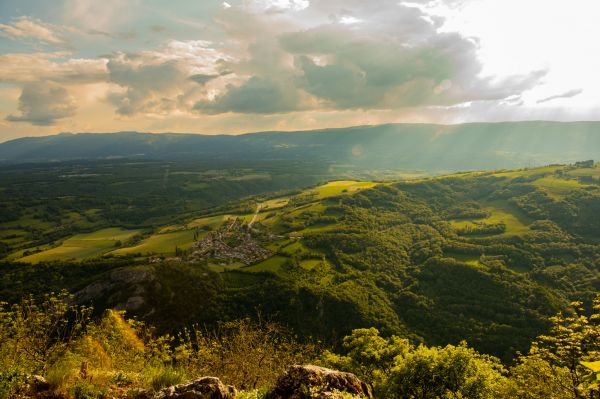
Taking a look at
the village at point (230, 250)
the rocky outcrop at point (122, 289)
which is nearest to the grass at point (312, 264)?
the village at point (230, 250)

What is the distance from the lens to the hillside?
114 m

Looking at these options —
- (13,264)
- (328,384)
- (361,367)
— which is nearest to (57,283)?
(13,264)

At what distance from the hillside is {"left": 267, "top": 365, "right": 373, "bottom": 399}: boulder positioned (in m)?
88.2

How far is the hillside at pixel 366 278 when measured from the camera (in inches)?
4488

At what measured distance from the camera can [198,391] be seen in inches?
711

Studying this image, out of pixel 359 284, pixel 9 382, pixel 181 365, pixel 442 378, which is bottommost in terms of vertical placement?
pixel 359 284

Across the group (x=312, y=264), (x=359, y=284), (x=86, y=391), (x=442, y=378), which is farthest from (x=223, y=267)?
(x=86, y=391)

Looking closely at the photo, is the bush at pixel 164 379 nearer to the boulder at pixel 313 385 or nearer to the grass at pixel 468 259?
the boulder at pixel 313 385

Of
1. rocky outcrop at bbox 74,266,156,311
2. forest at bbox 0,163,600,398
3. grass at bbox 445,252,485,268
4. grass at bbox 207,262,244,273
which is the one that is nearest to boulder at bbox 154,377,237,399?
forest at bbox 0,163,600,398

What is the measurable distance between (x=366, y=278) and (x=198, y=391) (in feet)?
465

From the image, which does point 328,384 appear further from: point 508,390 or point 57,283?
point 57,283

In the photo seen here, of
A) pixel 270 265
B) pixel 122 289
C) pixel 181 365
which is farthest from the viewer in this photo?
pixel 270 265

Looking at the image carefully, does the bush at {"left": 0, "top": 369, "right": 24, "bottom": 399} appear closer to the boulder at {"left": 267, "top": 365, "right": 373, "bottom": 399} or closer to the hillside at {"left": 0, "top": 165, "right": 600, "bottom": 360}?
the boulder at {"left": 267, "top": 365, "right": 373, "bottom": 399}

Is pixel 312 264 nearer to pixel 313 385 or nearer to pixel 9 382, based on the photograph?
pixel 313 385
